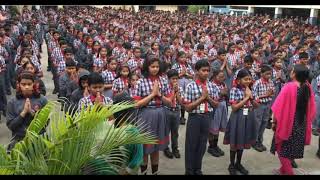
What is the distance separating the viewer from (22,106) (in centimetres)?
421

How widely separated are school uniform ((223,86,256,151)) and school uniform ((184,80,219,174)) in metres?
0.40

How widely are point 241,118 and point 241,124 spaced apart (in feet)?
0.25

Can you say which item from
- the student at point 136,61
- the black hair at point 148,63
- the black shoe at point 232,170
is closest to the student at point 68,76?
the student at point 136,61

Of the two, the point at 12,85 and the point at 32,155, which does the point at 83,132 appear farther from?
the point at 12,85

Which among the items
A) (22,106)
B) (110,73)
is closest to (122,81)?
(110,73)

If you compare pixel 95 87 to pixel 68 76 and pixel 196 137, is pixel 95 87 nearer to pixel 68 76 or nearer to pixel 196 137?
pixel 196 137

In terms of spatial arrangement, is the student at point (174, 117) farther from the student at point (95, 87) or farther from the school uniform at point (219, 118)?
the student at point (95, 87)

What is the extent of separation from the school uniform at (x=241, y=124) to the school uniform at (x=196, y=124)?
0.40 m

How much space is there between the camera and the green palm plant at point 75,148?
2.76 m

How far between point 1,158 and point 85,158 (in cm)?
58

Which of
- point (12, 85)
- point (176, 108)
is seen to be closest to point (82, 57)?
point (12, 85)

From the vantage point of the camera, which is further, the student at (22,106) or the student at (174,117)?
the student at (174,117)

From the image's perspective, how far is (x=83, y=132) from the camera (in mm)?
2809

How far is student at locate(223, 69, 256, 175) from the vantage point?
512 centimetres
